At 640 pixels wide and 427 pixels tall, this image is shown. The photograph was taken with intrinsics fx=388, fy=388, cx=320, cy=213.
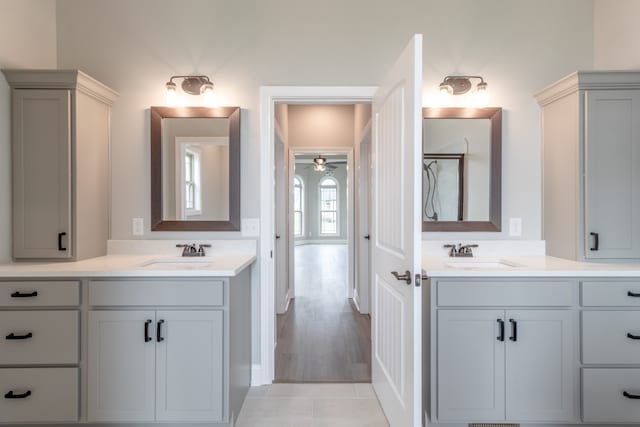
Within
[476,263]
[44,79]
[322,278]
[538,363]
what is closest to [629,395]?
[538,363]

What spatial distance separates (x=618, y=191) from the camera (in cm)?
230

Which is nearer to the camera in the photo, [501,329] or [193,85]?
[501,329]

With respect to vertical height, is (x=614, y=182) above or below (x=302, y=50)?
below

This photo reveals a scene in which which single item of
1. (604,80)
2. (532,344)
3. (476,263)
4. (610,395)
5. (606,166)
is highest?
(604,80)

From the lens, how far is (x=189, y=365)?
6.64 feet

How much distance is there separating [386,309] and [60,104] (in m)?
2.27

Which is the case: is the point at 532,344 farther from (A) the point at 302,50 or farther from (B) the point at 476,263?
(A) the point at 302,50

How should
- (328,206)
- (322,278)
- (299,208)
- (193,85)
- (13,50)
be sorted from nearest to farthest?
1. (13,50)
2. (193,85)
3. (322,278)
4. (299,208)
5. (328,206)

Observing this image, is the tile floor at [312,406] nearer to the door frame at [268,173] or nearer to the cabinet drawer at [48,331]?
the door frame at [268,173]

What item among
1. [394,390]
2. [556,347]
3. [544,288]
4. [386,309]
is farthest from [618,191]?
[394,390]

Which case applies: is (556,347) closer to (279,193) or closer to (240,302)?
(240,302)

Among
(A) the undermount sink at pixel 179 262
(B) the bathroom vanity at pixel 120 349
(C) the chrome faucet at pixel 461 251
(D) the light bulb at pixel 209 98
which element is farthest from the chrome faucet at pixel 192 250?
(C) the chrome faucet at pixel 461 251

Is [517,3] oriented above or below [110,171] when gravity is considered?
above

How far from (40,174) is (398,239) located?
2128mm
